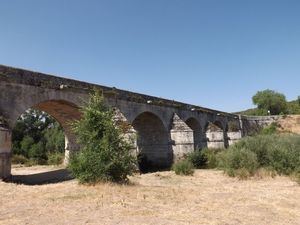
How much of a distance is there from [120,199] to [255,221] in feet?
9.46

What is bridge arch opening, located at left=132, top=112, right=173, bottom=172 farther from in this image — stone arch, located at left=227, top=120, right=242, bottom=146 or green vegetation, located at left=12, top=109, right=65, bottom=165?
→ stone arch, located at left=227, top=120, right=242, bottom=146

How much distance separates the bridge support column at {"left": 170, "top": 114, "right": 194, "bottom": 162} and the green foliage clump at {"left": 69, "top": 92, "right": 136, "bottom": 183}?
30.1ft

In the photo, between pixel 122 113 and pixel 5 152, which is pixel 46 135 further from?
pixel 5 152

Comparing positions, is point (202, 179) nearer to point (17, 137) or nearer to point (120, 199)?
point (120, 199)

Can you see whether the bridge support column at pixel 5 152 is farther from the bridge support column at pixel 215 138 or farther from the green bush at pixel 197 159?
the bridge support column at pixel 215 138

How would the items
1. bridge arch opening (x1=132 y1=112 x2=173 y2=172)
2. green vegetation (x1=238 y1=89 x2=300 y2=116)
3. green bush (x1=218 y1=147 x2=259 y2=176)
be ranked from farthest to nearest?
green vegetation (x1=238 y1=89 x2=300 y2=116) → bridge arch opening (x1=132 y1=112 x2=173 y2=172) → green bush (x1=218 y1=147 x2=259 y2=176)

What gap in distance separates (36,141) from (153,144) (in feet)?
51.3

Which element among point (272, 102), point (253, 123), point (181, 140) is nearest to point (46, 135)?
point (181, 140)

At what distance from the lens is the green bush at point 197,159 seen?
17.3m

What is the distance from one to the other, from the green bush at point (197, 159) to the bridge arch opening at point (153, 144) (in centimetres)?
169

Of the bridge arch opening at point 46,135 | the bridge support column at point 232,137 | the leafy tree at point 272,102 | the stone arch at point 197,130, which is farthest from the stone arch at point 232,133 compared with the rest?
the leafy tree at point 272,102

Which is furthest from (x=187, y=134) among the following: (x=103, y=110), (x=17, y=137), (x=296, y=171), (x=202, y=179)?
(x=17, y=137)

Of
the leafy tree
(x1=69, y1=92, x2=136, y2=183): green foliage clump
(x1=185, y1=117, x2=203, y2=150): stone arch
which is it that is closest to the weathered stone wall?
the leafy tree

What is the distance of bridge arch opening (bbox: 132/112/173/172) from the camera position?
1889 cm
